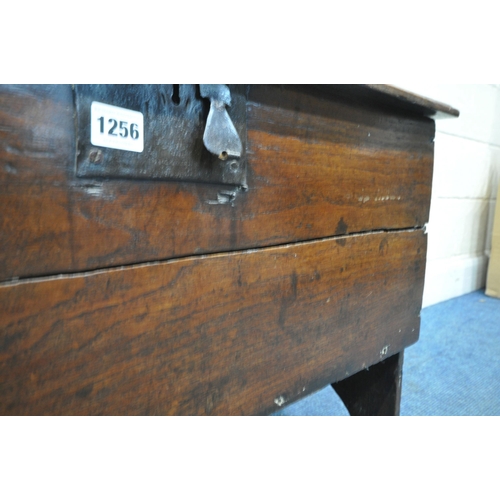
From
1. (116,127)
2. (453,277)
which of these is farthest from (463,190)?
(116,127)

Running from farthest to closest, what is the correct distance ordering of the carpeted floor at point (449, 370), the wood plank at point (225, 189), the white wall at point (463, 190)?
the white wall at point (463, 190)
the carpeted floor at point (449, 370)
the wood plank at point (225, 189)

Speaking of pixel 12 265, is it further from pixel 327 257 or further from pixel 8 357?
pixel 327 257

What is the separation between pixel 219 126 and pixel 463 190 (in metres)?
1.86

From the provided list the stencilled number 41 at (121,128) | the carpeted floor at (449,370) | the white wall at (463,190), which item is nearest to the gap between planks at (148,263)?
the stencilled number 41 at (121,128)

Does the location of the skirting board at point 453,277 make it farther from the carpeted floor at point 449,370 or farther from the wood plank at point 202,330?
the wood plank at point 202,330

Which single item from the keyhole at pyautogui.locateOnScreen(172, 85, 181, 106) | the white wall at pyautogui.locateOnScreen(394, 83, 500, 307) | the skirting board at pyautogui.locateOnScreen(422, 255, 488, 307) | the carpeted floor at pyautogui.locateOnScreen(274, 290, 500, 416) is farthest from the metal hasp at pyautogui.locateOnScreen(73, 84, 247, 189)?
the skirting board at pyautogui.locateOnScreen(422, 255, 488, 307)

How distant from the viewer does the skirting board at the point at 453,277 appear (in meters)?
1.79

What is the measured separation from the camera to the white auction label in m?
0.29

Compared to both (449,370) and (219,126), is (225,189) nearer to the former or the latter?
(219,126)

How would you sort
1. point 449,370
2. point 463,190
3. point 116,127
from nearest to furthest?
1. point 116,127
2. point 449,370
3. point 463,190

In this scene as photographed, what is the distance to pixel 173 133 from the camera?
0.34m

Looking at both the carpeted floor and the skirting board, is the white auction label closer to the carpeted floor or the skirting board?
the carpeted floor

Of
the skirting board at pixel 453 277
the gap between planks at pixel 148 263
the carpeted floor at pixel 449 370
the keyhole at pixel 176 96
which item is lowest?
the carpeted floor at pixel 449 370

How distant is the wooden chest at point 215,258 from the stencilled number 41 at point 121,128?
0.02 meters
